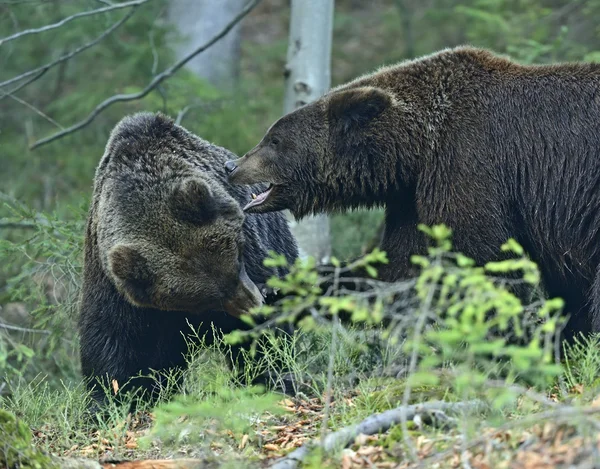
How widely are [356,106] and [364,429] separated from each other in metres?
2.94

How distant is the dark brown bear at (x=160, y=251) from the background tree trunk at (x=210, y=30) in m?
10.8

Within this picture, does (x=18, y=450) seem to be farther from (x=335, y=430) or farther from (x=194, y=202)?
(x=194, y=202)

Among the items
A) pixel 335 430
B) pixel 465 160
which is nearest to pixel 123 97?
pixel 465 160

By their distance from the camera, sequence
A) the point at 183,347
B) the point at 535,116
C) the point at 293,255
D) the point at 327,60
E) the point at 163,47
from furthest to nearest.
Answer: the point at 163,47 < the point at 327,60 < the point at 293,255 < the point at 183,347 < the point at 535,116

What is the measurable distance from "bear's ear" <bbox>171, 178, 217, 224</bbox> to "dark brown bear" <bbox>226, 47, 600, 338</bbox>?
49cm

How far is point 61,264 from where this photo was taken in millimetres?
9109

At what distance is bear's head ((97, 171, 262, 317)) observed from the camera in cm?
674

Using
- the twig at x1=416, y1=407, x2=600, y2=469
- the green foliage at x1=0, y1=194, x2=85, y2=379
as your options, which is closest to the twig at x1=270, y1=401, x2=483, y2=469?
the twig at x1=416, y1=407, x2=600, y2=469

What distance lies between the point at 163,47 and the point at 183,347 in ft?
24.9

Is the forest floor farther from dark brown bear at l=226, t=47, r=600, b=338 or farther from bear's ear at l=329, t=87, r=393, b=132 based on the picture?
bear's ear at l=329, t=87, r=393, b=132

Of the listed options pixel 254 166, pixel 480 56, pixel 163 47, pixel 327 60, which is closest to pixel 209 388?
pixel 254 166

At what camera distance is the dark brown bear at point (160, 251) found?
6.76 metres

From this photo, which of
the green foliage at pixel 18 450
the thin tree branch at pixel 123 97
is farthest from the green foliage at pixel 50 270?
the green foliage at pixel 18 450

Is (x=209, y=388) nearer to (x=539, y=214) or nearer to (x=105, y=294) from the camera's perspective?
(x=105, y=294)
